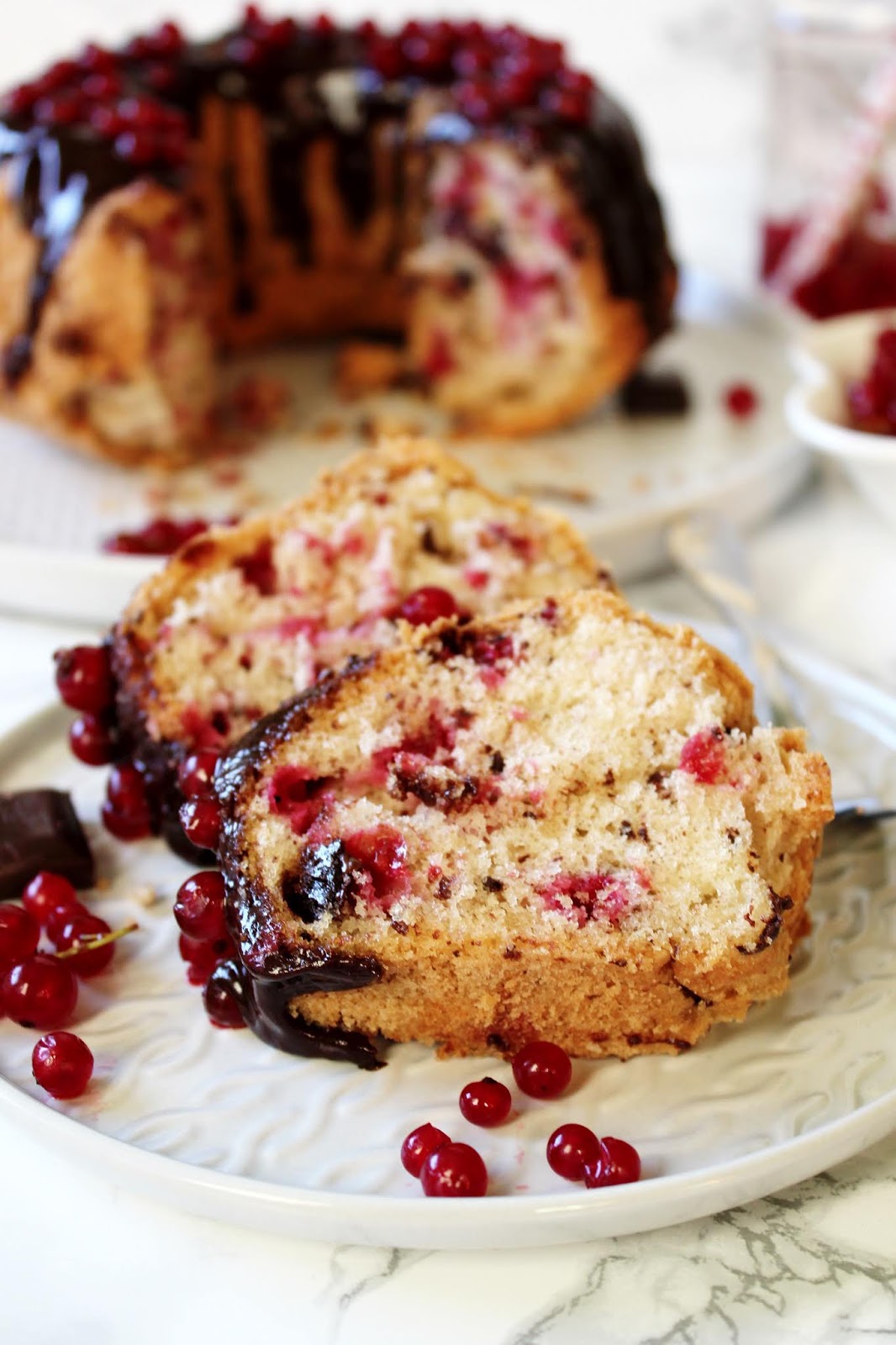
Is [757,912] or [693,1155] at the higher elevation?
[757,912]

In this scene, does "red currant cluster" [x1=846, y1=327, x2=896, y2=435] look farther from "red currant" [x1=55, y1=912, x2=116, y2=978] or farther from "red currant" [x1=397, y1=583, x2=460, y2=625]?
"red currant" [x1=55, y1=912, x2=116, y2=978]

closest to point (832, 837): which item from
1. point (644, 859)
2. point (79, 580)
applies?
point (644, 859)

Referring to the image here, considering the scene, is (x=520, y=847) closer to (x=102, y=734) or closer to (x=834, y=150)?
(x=102, y=734)

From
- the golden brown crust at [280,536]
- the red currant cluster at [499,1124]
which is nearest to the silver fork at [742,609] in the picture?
the golden brown crust at [280,536]

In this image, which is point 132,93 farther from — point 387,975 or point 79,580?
point 387,975

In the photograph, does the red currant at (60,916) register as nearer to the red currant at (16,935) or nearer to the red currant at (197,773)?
the red currant at (16,935)

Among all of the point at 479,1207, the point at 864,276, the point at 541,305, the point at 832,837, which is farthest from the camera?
the point at 864,276
